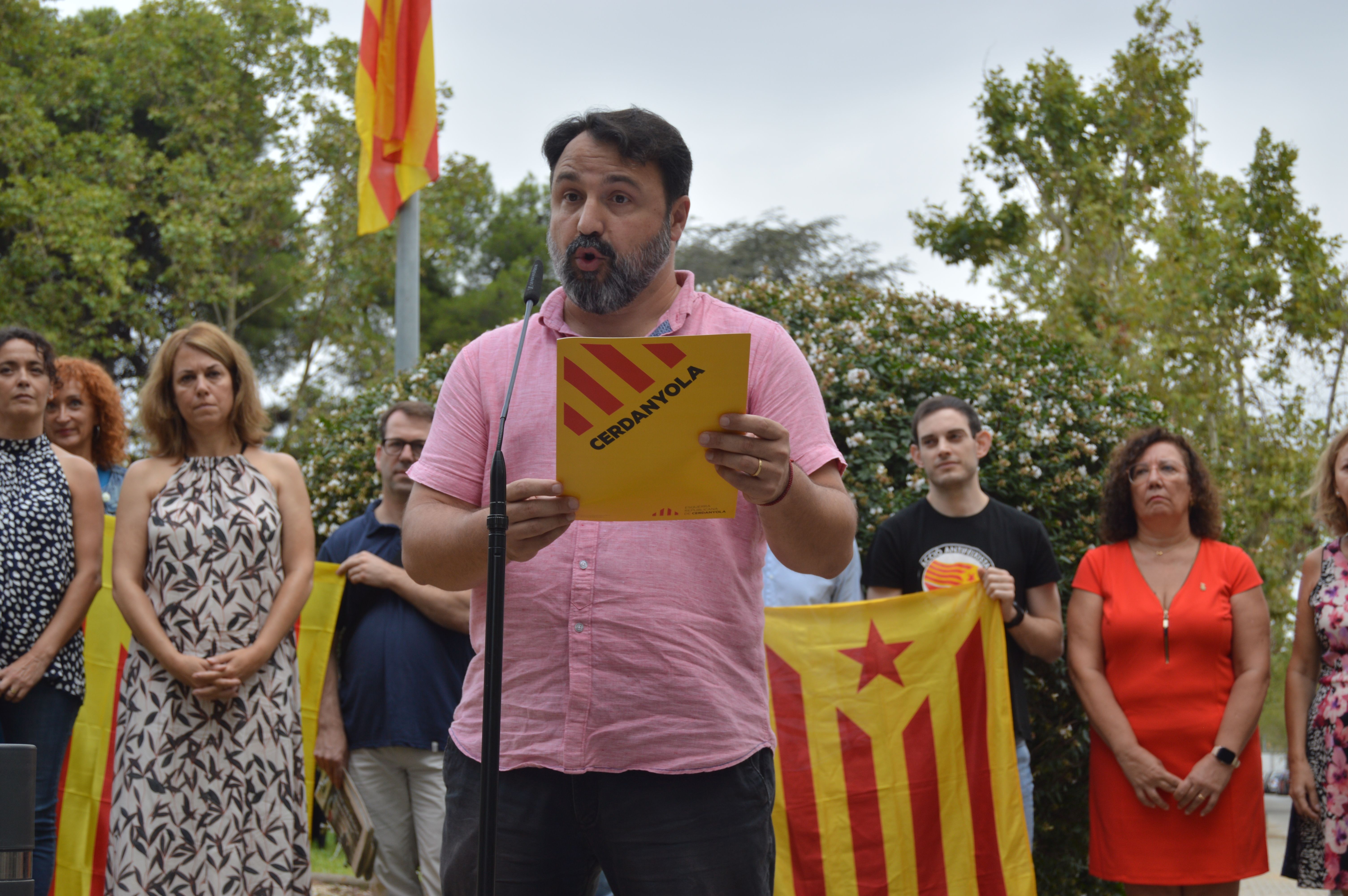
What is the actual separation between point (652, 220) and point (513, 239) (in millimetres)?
32134

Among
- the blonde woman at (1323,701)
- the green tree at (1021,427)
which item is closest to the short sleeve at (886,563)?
the green tree at (1021,427)

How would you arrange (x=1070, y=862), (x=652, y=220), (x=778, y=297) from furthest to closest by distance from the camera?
(x=778, y=297) < (x=1070, y=862) < (x=652, y=220)

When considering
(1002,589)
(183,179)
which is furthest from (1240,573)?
(183,179)

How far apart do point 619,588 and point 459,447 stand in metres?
0.40

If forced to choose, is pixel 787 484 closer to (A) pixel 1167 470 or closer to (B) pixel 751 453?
(B) pixel 751 453

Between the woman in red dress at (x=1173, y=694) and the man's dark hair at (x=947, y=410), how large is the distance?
2.18 ft

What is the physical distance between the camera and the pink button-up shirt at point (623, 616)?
1915 mm

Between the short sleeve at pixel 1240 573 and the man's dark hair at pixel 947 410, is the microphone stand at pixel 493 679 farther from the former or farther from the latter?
the short sleeve at pixel 1240 573

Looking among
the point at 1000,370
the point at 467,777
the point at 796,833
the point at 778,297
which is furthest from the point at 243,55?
the point at 467,777

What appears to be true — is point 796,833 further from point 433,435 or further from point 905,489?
point 433,435

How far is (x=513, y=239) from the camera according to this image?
33.4 metres

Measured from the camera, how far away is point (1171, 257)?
16203mm

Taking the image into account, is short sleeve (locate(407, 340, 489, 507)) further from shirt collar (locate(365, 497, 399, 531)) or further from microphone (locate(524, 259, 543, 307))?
shirt collar (locate(365, 497, 399, 531))

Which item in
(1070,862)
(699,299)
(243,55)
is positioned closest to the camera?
(699,299)
